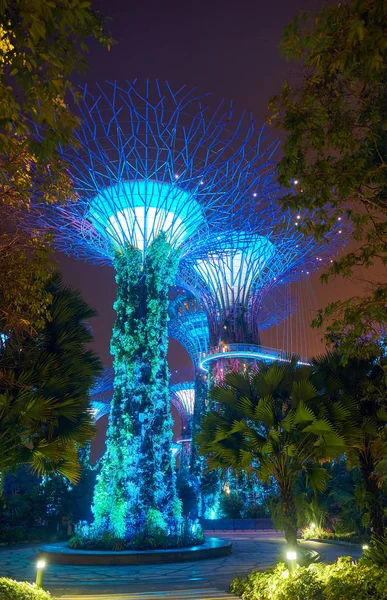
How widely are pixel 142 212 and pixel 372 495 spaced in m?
16.0

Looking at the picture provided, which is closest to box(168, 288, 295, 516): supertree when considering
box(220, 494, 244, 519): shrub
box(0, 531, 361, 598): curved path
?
box(220, 494, 244, 519): shrub

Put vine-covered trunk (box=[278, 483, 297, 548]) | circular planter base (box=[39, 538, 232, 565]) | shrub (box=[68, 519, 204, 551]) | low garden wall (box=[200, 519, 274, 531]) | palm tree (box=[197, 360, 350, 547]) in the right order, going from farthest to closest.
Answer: low garden wall (box=[200, 519, 274, 531]) < shrub (box=[68, 519, 204, 551]) < circular planter base (box=[39, 538, 232, 565]) < palm tree (box=[197, 360, 350, 547]) < vine-covered trunk (box=[278, 483, 297, 548])

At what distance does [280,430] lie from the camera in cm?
1158

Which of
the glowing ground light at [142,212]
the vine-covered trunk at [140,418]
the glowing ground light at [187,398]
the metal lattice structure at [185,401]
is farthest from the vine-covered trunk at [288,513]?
the glowing ground light at [187,398]

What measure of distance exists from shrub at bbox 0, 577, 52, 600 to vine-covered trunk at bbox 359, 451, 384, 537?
273 inches

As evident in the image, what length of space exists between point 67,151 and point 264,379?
14.4m

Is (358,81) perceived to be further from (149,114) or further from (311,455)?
(149,114)

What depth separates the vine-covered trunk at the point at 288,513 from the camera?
1070 centimetres

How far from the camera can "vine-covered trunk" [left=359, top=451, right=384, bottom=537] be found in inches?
452

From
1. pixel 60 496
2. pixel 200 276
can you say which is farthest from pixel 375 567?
pixel 200 276

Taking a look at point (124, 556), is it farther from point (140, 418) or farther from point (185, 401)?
point (185, 401)

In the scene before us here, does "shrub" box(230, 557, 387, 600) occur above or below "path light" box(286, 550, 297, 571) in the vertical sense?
below

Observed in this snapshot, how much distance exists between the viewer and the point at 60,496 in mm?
28375

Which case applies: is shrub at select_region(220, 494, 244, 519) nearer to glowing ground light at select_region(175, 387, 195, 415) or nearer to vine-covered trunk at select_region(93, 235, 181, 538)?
vine-covered trunk at select_region(93, 235, 181, 538)
